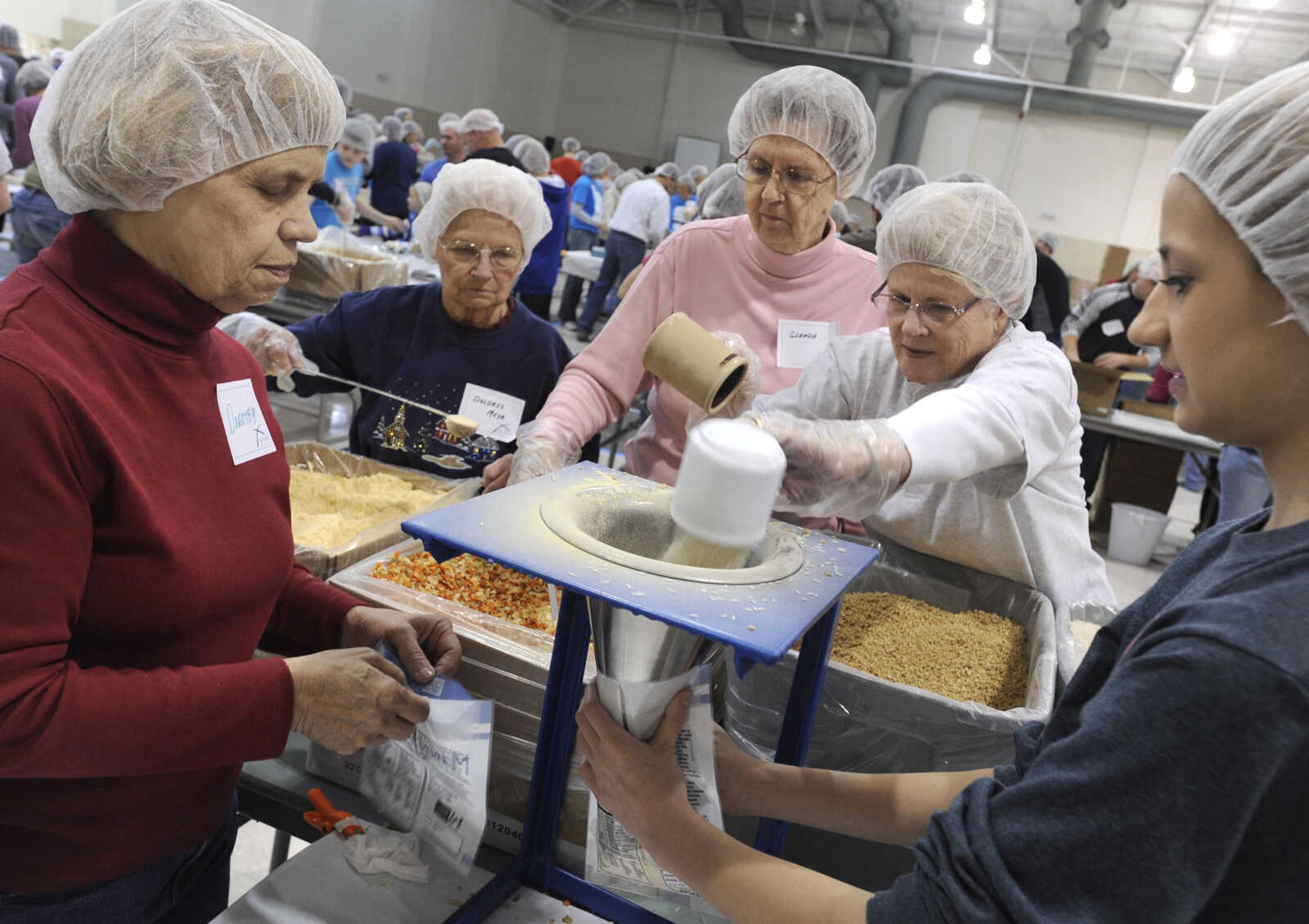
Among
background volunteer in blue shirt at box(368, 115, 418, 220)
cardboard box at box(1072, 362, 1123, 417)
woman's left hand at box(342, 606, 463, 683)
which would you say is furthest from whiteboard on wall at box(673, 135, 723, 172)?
woman's left hand at box(342, 606, 463, 683)

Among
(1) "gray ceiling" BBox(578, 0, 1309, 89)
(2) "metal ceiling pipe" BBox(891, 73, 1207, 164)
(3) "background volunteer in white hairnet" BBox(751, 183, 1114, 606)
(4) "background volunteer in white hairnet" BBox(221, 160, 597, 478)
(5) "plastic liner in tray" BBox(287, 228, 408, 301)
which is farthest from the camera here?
(2) "metal ceiling pipe" BBox(891, 73, 1207, 164)

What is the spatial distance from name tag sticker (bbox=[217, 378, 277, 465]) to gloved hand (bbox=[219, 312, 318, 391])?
2.91ft

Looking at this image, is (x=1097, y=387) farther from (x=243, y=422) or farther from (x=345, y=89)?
(x=345, y=89)

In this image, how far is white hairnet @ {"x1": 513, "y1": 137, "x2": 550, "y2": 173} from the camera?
693cm

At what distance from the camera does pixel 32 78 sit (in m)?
6.15

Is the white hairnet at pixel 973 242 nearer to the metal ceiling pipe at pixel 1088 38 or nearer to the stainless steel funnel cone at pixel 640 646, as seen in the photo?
the stainless steel funnel cone at pixel 640 646

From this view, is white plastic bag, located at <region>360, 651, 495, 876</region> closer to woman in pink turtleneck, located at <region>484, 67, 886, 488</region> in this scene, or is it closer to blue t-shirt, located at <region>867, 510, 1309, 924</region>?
blue t-shirt, located at <region>867, 510, 1309, 924</region>

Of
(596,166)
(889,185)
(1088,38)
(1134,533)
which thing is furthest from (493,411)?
(1088,38)

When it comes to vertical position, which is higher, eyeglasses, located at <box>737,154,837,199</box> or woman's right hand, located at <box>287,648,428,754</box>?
eyeglasses, located at <box>737,154,837,199</box>

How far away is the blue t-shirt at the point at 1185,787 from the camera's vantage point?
510 millimetres

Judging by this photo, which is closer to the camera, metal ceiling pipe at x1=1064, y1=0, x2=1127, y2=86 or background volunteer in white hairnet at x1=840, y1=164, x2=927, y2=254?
background volunteer in white hairnet at x1=840, y1=164, x2=927, y2=254

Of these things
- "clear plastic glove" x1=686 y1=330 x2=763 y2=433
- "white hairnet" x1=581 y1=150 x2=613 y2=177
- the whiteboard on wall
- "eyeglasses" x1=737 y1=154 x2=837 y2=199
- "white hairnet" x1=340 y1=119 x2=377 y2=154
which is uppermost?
the whiteboard on wall

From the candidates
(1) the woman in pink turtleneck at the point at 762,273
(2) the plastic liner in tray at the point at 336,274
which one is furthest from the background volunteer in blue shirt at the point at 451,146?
(1) the woman in pink turtleneck at the point at 762,273

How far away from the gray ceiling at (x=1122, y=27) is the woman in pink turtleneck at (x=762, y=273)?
37.6 feet
